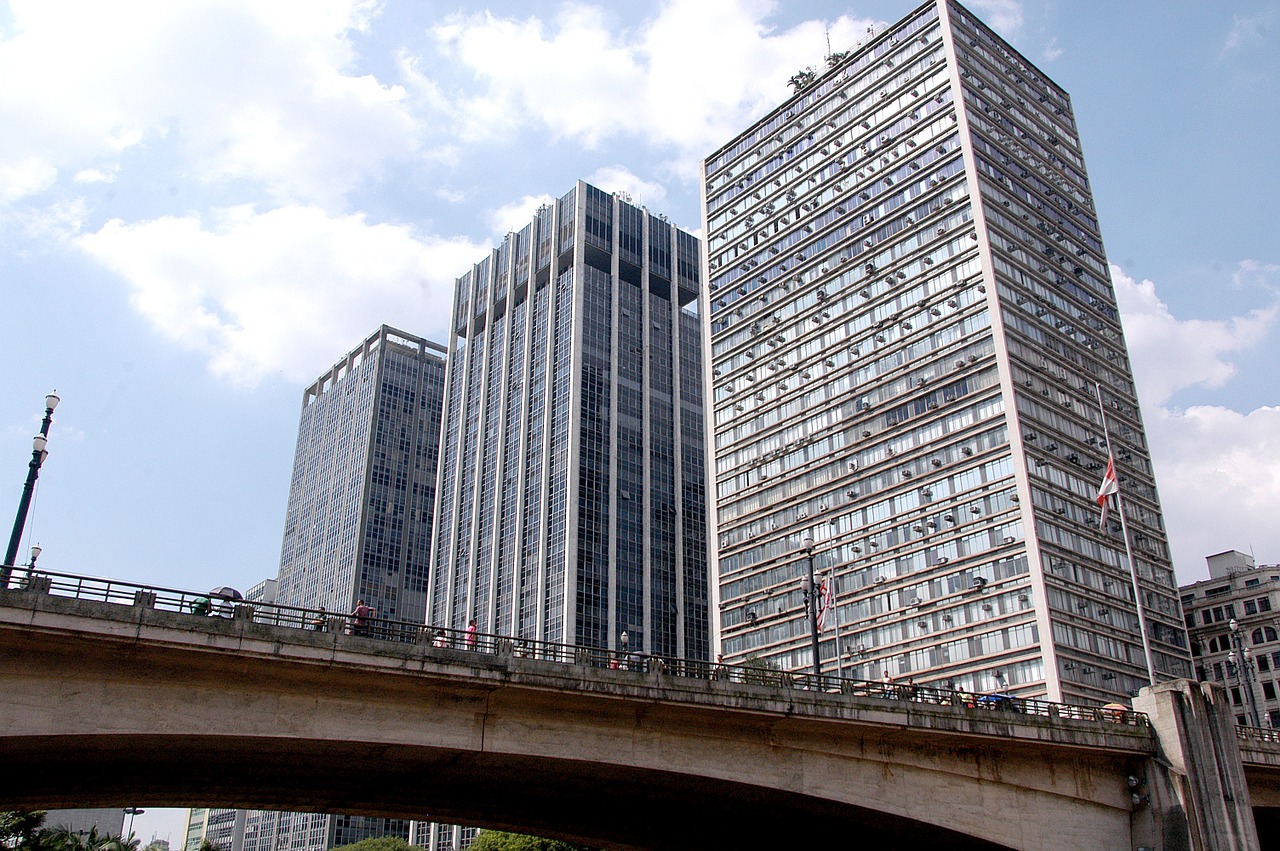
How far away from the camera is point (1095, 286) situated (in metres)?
90.3

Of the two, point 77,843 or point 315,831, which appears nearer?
point 77,843

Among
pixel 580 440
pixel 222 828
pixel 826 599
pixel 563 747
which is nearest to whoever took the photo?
pixel 563 747

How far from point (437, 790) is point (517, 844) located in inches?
1734

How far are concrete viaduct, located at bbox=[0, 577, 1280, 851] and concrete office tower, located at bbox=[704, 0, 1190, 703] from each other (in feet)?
110

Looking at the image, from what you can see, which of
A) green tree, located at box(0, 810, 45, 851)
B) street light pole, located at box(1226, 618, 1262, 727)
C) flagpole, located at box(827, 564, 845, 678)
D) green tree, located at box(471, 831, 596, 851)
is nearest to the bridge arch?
flagpole, located at box(827, 564, 845, 678)

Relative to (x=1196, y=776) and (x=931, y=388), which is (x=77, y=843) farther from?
(x=931, y=388)

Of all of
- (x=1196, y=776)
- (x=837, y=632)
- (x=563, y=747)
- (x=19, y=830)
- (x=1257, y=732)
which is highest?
(x=837, y=632)

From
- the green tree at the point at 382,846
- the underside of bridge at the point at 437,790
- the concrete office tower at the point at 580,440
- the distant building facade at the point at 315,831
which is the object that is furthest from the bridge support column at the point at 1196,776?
the distant building facade at the point at 315,831

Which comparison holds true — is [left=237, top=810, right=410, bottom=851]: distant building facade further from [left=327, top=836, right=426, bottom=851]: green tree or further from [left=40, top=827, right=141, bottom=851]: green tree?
[left=40, top=827, right=141, bottom=851]: green tree

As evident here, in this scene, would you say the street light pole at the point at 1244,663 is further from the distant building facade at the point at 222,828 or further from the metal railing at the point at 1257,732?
the distant building facade at the point at 222,828

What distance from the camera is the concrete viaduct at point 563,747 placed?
22.9 meters

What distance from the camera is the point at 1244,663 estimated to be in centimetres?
5888

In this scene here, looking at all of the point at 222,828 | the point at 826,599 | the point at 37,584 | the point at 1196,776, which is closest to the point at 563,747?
the point at 37,584

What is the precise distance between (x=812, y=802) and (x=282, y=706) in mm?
15993
